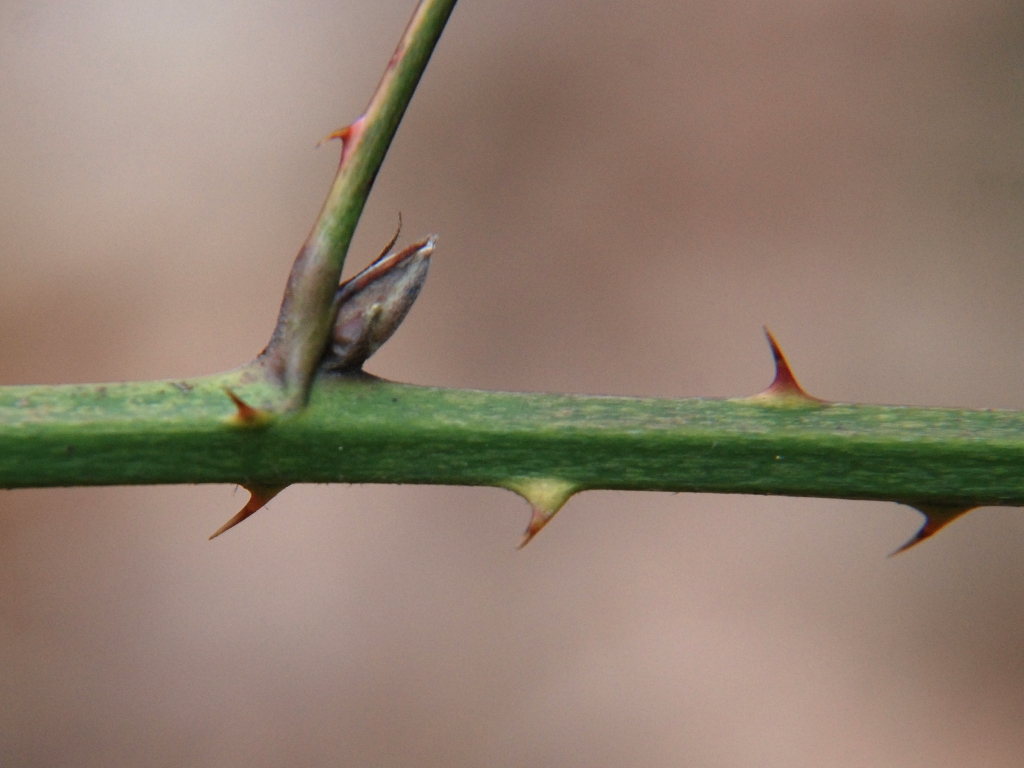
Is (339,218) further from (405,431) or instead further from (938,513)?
(938,513)

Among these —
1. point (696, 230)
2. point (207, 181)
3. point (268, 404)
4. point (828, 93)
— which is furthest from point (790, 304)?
point (268, 404)

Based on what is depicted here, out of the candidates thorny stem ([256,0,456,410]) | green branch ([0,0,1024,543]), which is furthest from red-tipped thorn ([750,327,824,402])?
thorny stem ([256,0,456,410])

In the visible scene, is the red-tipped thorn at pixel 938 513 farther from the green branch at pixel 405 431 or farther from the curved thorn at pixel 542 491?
the curved thorn at pixel 542 491

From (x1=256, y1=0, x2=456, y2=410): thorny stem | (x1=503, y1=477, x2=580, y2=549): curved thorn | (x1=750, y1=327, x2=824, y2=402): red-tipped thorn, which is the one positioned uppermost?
(x1=256, y1=0, x2=456, y2=410): thorny stem

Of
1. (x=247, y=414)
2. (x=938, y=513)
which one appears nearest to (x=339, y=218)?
(x=247, y=414)

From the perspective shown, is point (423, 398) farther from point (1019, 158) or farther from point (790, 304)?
point (1019, 158)

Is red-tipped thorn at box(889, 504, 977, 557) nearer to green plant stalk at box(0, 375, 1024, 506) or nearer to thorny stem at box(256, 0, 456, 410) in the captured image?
green plant stalk at box(0, 375, 1024, 506)

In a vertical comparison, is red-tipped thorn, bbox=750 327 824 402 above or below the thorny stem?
below

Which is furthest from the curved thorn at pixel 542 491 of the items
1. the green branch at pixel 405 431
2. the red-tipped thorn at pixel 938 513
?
the red-tipped thorn at pixel 938 513
